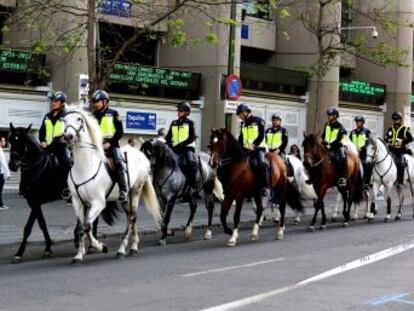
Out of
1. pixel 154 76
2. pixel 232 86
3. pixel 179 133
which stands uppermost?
pixel 154 76

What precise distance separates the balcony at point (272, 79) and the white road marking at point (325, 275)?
19.2 m

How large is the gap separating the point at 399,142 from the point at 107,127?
1052cm

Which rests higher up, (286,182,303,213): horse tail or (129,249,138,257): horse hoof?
(286,182,303,213): horse tail

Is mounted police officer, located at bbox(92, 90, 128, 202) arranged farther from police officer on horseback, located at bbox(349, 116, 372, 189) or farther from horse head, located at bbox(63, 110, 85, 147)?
police officer on horseback, located at bbox(349, 116, 372, 189)

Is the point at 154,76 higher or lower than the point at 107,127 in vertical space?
higher

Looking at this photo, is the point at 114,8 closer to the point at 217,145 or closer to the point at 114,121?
the point at 217,145

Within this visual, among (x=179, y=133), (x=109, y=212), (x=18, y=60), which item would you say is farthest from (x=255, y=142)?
(x=18, y=60)

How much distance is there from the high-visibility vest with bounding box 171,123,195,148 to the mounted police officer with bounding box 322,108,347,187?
4.24 metres

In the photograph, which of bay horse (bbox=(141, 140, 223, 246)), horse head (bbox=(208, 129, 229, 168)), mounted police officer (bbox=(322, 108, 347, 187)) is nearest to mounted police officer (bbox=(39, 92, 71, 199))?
bay horse (bbox=(141, 140, 223, 246))

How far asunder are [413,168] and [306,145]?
17.6 feet

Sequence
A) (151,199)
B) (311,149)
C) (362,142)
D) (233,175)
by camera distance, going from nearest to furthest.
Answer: (151,199) → (233,175) → (311,149) → (362,142)

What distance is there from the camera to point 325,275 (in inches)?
428

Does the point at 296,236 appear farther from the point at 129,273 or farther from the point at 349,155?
the point at 129,273

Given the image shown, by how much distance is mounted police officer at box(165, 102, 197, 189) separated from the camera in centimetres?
1592
